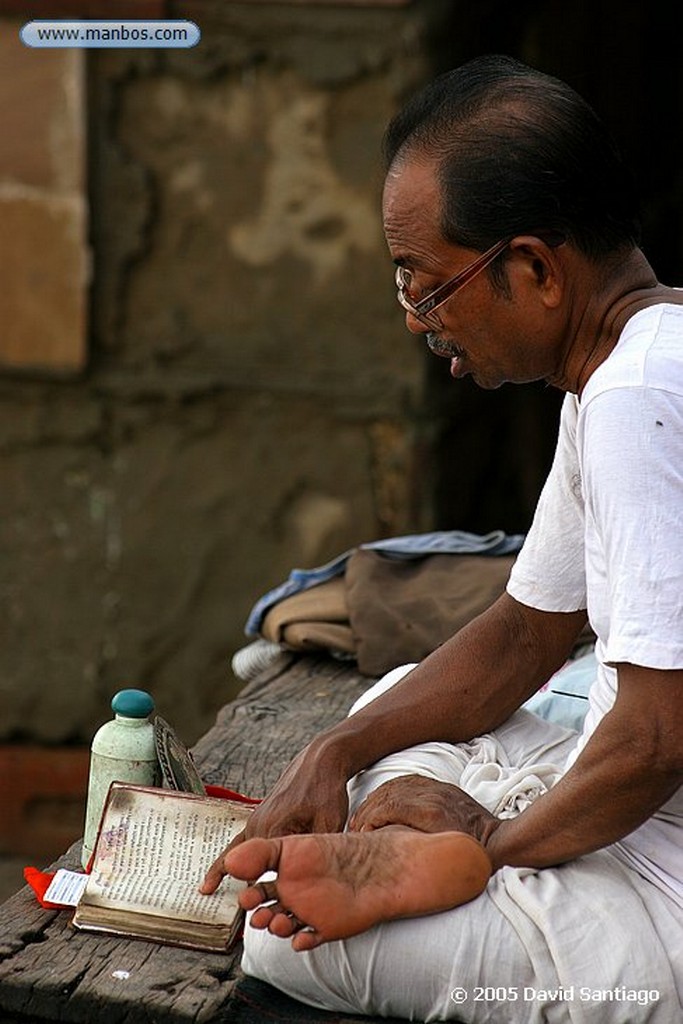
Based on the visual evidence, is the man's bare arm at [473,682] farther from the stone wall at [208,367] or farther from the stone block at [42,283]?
the stone block at [42,283]

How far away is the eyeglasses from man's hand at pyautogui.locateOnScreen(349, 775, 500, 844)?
615 millimetres

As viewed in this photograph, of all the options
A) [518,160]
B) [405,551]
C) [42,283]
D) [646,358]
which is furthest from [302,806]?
[42,283]

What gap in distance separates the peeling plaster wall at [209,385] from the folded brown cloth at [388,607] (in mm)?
657

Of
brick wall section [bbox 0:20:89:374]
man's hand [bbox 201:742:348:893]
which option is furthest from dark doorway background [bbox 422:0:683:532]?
man's hand [bbox 201:742:348:893]

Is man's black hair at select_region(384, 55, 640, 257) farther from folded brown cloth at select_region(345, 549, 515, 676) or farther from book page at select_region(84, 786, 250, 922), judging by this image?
folded brown cloth at select_region(345, 549, 515, 676)

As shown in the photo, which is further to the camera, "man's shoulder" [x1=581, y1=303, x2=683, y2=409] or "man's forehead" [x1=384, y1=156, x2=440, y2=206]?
"man's forehead" [x1=384, y1=156, x2=440, y2=206]

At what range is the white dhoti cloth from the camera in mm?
2012

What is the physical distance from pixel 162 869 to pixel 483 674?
1.91 ft

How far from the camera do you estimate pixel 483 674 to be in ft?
8.49

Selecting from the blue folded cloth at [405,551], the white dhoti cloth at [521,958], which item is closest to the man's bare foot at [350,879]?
the white dhoti cloth at [521,958]

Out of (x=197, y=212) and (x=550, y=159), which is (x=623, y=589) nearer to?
(x=550, y=159)

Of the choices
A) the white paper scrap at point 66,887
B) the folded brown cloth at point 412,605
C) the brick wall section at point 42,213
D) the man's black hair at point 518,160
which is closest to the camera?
the man's black hair at point 518,160

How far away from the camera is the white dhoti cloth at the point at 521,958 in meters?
2.01

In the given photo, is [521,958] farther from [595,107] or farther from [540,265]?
[595,107]
